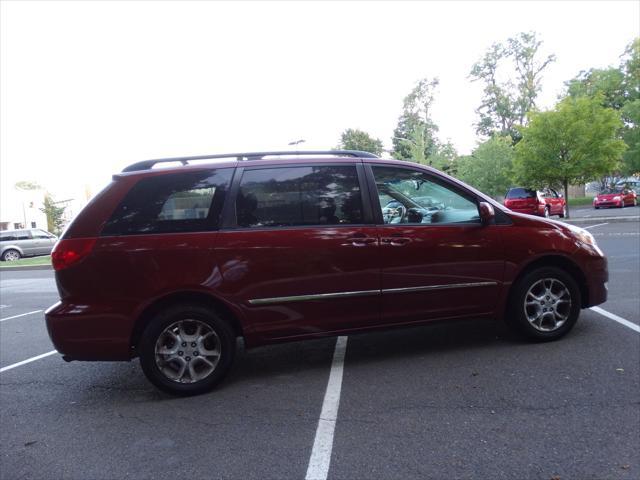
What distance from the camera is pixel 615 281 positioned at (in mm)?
7473

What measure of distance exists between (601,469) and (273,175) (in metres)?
2.98

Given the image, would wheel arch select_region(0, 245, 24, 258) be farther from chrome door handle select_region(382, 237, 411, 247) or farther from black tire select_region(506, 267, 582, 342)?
black tire select_region(506, 267, 582, 342)

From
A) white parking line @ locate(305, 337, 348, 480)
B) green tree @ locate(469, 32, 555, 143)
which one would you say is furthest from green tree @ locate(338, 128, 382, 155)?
white parking line @ locate(305, 337, 348, 480)

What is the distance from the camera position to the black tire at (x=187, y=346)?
12.6ft

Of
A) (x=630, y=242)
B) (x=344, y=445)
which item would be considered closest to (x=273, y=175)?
(x=344, y=445)

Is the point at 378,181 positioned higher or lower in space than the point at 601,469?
higher

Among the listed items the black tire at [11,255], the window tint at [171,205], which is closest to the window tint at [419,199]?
the window tint at [171,205]

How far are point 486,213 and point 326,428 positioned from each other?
2359 millimetres

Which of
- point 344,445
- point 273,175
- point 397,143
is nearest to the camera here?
point 344,445

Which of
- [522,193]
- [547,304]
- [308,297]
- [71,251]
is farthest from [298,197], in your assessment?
[522,193]

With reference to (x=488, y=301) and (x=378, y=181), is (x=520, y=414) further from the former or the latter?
(x=378, y=181)

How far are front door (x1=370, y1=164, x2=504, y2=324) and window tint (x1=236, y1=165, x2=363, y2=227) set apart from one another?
28 cm

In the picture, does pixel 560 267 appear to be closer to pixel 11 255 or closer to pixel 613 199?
pixel 11 255

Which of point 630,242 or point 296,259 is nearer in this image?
point 296,259
